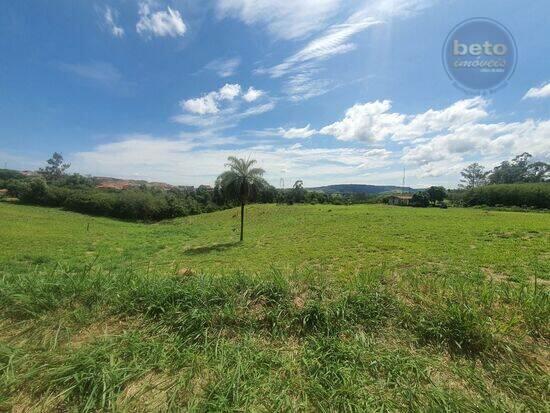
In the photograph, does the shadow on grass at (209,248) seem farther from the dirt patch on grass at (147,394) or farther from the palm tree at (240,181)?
the dirt patch on grass at (147,394)

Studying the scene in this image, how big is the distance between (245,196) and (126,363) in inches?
706

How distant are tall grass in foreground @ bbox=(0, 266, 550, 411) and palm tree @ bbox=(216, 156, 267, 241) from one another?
53.9 ft

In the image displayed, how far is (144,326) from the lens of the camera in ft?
8.99

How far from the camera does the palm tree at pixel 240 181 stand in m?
19.6

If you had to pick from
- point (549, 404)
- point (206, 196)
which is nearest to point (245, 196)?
point (549, 404)

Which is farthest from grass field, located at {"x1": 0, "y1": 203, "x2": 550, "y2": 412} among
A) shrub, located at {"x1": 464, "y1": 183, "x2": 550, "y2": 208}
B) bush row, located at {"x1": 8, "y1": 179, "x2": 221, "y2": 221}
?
shrub, located at {"x1": 464, "y1": 183, "x2": 550, "y2": 208}

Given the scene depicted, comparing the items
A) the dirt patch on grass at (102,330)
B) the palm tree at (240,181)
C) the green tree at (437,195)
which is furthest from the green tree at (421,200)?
the dirt patch on grass at (102,330)

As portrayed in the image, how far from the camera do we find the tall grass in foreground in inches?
75.9

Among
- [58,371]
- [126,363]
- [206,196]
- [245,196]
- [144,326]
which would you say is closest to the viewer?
[58,371]

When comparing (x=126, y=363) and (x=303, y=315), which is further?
(x=303, y=315)

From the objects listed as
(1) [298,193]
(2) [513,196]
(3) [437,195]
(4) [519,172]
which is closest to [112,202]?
(1) [298,193]

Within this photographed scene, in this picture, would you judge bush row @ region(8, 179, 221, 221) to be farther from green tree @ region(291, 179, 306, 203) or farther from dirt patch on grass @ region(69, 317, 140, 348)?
dirt patch on grass @ region(69, 317, 140, 348)

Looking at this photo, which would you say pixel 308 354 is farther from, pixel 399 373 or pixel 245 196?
pixel 245 196

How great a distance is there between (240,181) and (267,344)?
17668mm
